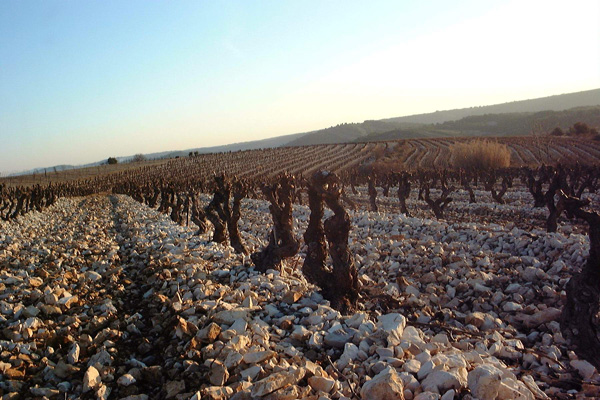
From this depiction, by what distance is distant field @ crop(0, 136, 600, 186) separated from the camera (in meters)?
47.9

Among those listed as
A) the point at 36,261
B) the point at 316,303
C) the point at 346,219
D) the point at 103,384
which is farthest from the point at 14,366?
the point at 36,261

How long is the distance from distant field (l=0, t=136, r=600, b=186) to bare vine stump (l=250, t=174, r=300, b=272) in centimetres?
3676

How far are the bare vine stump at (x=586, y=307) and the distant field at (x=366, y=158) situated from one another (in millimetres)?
38319

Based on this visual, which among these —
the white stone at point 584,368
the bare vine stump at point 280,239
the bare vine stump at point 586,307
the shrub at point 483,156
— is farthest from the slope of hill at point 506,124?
the white stone at point 584,368

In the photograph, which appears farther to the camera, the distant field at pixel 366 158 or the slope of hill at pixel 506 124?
the slope of hill at pixel 506 124

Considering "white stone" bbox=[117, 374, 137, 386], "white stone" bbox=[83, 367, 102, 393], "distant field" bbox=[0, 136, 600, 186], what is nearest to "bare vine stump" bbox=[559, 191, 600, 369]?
"white stone" bbox=[117, 374, 137, 386]

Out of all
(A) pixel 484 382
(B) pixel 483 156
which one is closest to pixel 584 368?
(A) pixel 484 382

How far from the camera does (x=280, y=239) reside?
7.01 m

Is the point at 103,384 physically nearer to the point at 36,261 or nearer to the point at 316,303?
the point at 316,303

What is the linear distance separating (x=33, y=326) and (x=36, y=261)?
4745 mm

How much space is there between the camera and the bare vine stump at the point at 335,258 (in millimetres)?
5449

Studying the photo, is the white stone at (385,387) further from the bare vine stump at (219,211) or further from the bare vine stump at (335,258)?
the bare vine stump at (219,211)

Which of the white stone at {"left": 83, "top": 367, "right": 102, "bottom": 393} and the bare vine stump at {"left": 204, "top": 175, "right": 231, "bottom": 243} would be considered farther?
the bare vine stump at {"left": 204, "top": 175, "right": 231, "bottom": 243}

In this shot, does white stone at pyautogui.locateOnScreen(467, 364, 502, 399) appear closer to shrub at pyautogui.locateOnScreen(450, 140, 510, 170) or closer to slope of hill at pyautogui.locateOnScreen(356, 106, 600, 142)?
shrub at pyautogui.locateOnScreen(450, 140, 510, 170)
